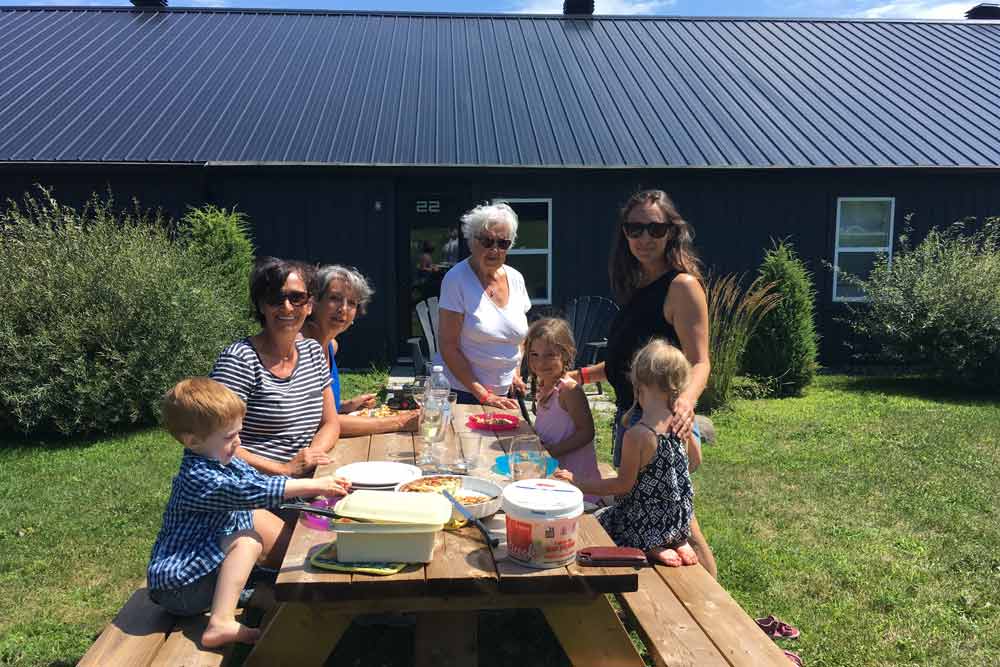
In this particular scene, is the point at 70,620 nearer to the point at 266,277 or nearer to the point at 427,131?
the point at 266,277

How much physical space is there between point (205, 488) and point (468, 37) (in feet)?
41.9

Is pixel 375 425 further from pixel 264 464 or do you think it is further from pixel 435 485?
pixel 435 485

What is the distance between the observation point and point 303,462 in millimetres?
2920

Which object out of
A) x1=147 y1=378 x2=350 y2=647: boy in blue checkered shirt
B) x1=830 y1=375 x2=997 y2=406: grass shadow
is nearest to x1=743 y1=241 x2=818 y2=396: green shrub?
x1=830 y1=375 x2=997 y2=406: grass shadow

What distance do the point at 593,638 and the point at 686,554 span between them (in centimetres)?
71

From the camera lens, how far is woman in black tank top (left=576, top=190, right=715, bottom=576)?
9.42ft

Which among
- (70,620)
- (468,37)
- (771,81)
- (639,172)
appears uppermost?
(468,37)

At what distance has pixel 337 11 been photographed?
14320 millimetres

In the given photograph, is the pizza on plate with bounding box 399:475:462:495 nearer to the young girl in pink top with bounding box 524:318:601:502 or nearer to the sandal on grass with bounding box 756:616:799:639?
the young girl in pink top with bounding box 524:318:601:502

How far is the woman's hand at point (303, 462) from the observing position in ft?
9.55

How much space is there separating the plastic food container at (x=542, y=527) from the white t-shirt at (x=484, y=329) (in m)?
1.74

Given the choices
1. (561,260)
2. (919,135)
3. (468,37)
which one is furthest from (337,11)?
(919,135)

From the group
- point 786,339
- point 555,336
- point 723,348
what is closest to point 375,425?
point 555,336

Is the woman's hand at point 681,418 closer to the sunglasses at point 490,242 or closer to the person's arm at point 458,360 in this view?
the person's arm at point 458,360
